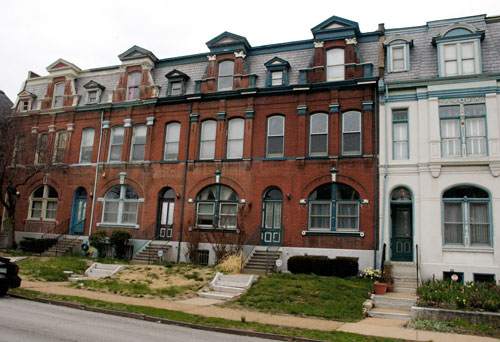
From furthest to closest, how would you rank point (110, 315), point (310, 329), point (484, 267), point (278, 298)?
point (484, 267) → point (278, 298) → point (110, 315) → point (310, 329)

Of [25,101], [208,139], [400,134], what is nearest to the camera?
[400,134]

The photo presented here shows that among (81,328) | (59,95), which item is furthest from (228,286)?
(59,95)

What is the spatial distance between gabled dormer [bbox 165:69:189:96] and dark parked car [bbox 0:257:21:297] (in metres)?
14.8

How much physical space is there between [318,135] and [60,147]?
17.1 meters

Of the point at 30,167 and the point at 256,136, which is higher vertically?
the point at 256,136

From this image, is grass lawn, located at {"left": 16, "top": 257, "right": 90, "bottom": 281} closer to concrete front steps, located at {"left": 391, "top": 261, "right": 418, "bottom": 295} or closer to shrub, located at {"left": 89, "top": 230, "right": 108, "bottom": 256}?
shrub, located at {"left": 89, "top": 230, "right": 108, "bottom": 256}

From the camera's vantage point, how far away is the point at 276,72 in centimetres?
2339

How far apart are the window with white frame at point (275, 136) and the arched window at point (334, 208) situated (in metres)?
2.95

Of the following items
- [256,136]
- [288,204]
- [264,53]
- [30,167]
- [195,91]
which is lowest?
[288,204]

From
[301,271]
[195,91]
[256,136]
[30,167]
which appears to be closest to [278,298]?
[301,271]

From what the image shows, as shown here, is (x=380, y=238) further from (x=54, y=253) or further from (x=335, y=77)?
(x=54, y=253)

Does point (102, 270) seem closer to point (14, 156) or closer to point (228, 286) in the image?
point (228, 286)

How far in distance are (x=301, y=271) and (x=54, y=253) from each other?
573 inches

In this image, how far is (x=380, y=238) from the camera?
19.5 metres
